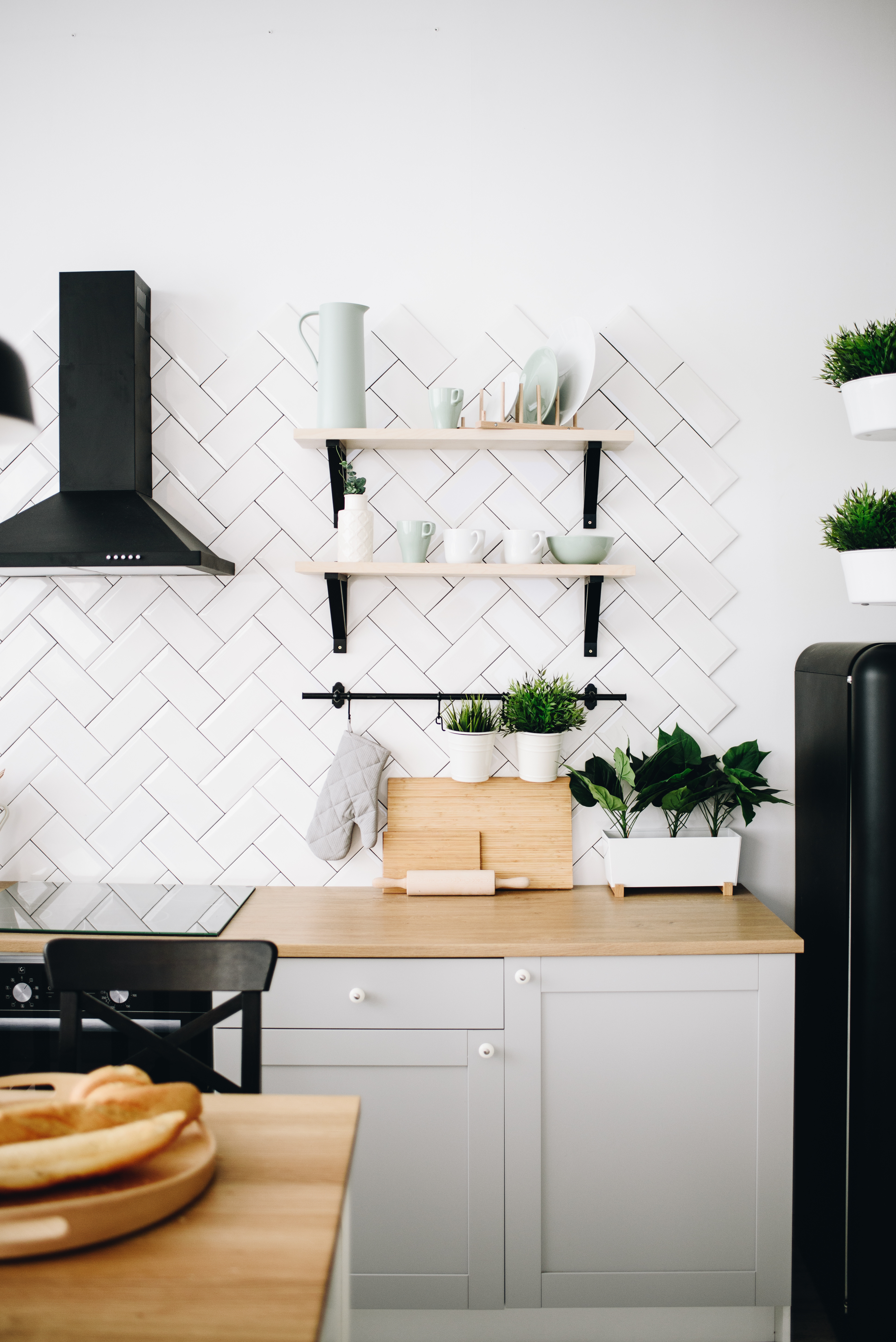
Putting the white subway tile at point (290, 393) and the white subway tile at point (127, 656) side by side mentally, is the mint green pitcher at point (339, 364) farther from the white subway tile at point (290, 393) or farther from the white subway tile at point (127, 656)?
the white subway tile at point (127, 656)

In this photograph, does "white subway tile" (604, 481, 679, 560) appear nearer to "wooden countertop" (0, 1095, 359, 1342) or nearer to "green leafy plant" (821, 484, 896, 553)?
"green leafy plant" (821, 484, 896, 553)

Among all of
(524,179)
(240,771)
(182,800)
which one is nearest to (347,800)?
(240,771)

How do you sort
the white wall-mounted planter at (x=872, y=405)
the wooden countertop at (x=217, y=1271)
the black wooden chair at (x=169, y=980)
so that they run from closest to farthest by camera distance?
the wooden countertop at (x=217, y=1271) < the black wooden chair at (x=169, y=980) < the white wall-mounted planter at (x=872, y=405)

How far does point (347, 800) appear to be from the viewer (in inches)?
85.4

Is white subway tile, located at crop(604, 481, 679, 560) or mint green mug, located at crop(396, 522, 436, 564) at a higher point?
white subway tile, located at crop(604, 481, 679, 560)

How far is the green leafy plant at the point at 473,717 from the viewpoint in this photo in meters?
2.14

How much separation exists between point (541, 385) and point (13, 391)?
4.35 ft

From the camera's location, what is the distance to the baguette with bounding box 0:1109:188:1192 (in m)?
0.85

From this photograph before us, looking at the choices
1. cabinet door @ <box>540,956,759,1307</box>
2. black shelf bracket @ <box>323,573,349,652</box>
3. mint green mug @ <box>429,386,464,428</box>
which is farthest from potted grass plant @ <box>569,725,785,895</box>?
mint green mug @ <box>429,386,464,428</box>

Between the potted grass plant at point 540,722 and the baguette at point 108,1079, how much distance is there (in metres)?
1.27

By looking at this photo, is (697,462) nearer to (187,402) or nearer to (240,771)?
(187,402)

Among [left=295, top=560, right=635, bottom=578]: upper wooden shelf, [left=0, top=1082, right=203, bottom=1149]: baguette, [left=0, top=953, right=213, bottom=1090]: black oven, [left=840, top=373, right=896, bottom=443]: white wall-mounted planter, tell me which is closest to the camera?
[left=0, top=1082, right=203, bottom=1149]: baguette

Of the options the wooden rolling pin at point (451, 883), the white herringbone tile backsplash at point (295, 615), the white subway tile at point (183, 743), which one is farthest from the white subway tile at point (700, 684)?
the white subway tile at point (183, 743)

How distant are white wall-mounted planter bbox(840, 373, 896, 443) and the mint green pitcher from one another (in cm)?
109
